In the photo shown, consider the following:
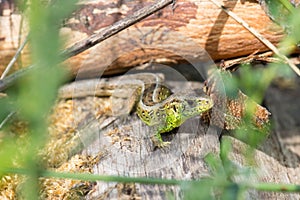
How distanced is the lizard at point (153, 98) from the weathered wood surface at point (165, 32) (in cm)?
14

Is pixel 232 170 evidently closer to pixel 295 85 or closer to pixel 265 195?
pixel 265 195

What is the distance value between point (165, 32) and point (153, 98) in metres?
0.44

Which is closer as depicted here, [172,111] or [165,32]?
[172,111]

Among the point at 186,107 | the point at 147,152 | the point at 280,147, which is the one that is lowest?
the point at 280,147

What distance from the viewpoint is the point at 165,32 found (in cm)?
317

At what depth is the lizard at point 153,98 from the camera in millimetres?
2885

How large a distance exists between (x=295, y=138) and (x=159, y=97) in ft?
3.40

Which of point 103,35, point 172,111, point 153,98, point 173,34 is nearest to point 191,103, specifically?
point 172,111

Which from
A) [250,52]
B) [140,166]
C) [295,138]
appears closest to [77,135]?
[140,166]

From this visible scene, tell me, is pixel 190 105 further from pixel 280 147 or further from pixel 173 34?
pixel 280 147

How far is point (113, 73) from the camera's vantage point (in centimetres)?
352

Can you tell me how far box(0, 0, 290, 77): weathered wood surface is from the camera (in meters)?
3.09

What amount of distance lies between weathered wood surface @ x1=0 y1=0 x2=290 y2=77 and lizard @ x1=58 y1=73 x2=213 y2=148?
143 millimetres

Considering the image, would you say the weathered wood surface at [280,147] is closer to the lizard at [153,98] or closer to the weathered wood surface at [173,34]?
the lizard at [153,98]
